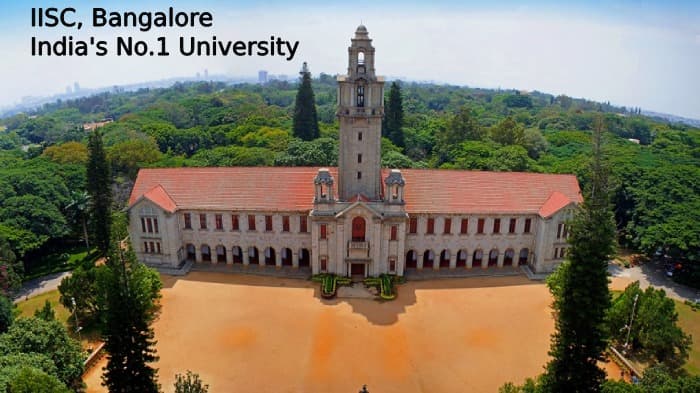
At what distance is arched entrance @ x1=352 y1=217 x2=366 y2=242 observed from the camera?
1730 inches

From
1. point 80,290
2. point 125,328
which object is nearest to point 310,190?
point 80,290

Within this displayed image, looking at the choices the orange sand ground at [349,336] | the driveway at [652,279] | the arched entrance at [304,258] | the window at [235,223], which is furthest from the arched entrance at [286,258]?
the driveway at [652,279]

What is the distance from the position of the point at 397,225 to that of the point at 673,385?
23.7 meters

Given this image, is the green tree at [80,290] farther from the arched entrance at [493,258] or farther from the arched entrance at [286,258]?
the arched entrance at [493,258]

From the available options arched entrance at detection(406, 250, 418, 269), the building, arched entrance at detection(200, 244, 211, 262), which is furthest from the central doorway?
arched entrance at detection(200, 244, 211, 262)

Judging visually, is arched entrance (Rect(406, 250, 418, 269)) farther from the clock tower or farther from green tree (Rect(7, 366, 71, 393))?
green tree (Rect(7, 366, 71, 393))

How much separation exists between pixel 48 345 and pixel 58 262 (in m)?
25.4

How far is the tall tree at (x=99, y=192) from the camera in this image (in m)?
49.8

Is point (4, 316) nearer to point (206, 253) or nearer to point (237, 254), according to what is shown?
point (206, 253)

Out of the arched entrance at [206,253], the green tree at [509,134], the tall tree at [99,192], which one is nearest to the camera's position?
the arched entrance at [206,253]

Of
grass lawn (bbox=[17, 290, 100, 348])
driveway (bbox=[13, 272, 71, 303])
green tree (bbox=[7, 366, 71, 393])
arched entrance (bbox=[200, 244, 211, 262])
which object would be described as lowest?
driveway (bbox=[13, 272, 71, 303])

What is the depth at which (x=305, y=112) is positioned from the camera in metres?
92.5

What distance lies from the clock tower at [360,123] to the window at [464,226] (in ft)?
28.0

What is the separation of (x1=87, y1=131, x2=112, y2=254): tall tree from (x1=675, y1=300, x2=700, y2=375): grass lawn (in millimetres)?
53255
